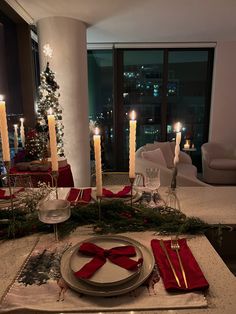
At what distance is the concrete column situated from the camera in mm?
3414

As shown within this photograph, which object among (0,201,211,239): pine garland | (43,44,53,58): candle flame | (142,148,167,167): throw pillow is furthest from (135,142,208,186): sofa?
(43,44,53,58): candle flame

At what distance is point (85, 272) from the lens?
75cm

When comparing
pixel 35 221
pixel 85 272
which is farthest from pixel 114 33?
pixel 85 272

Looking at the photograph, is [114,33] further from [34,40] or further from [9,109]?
[9,109]

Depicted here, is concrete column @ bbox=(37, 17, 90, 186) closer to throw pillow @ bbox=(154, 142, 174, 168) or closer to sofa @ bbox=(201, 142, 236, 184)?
throw pillow @ bbox=(154, 142, 174, 168)

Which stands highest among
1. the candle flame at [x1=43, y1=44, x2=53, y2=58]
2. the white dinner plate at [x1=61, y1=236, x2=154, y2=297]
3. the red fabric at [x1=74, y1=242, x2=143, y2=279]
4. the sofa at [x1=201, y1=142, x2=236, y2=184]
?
the candle flame at [x1=43, y1=44, x2=53, y2=58]

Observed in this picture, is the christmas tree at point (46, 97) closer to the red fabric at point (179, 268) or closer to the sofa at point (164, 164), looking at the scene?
the sofa at point (164, 164)

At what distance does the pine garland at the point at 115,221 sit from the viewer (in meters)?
1.05

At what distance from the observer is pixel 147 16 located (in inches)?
134

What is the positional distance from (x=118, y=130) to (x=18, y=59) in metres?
2.47

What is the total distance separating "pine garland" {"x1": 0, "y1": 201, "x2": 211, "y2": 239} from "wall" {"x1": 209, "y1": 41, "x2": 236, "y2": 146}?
14.9 ft

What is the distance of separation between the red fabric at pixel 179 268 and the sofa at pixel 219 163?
3.73 metres

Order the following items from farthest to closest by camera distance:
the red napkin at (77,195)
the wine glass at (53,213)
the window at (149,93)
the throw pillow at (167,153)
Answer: the window at (149,93)
the throw pillow at (167,153)
the red napkin at (77,195)
the wine glass at (53,213)

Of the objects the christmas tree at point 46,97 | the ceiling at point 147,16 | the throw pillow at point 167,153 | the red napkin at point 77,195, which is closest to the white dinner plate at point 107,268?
the red napkin at point 77,195
